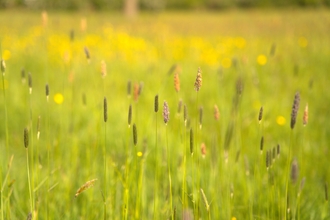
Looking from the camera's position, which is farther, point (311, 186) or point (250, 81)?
point (250, 81)

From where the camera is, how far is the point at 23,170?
1.93m

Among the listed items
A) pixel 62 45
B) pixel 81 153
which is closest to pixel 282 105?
pixel 81 153

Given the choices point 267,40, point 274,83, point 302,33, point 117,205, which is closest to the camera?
point 117,205

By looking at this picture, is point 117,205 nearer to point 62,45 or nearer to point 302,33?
point 62,45

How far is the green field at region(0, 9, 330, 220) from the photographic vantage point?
135 centimetres

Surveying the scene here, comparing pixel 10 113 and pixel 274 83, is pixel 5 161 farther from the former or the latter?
pixel 274 83

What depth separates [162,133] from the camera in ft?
7.97

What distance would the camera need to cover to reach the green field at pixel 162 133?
4.44 feet

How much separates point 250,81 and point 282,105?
81 cm

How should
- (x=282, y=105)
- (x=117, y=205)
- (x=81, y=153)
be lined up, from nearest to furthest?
1. (x=117, y=205)
2. (x=81, y=153)
3. (x=282, y=105)

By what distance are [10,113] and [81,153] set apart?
1.04 meters

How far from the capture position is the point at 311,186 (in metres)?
1.82

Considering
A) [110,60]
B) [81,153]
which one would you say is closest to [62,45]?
[110,60]

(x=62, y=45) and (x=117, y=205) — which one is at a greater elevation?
(x=62, y=45)
